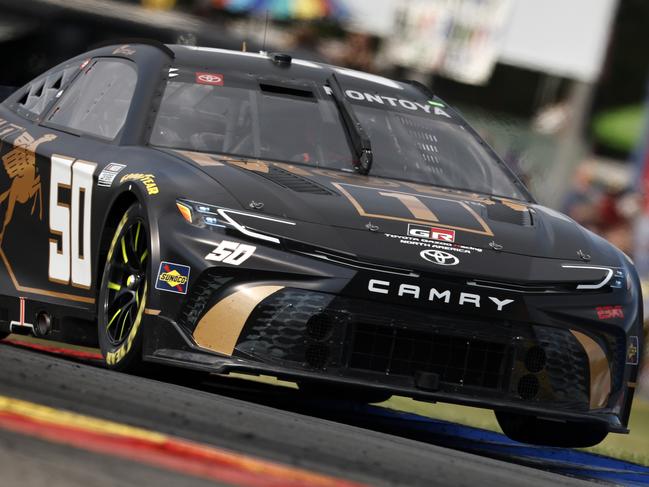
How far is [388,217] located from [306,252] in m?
0.44

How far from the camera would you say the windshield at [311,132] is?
7762 millimetres

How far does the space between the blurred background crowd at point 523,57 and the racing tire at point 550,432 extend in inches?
621

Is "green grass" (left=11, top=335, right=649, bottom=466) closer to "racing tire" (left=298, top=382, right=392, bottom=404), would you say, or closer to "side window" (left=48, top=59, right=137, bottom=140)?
"racing tire" (left=298, top=382, right=392, bottom=404)

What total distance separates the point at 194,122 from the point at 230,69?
0.50m

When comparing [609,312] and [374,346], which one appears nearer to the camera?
[374,346]

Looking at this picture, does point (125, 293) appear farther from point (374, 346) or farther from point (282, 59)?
point (282, 59)

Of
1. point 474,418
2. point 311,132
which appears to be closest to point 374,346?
point 311,132

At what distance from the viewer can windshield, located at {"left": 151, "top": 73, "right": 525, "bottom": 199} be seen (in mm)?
7762

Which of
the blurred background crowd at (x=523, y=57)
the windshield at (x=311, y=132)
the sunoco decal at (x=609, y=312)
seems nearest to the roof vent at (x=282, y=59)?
the windshield at (x=311, y=132)

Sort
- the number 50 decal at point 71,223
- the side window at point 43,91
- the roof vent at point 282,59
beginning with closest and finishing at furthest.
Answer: the number 50 decal at point 71,223 < the roof vent at point 282,59 < the side window at point 43,91

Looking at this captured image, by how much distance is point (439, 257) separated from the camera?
6.82 metres

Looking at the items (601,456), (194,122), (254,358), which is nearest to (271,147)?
(194,122)

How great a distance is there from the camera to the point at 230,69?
26.9ft

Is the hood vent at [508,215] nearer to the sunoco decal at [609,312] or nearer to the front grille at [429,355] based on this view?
the sunoco decal at [609,312]
